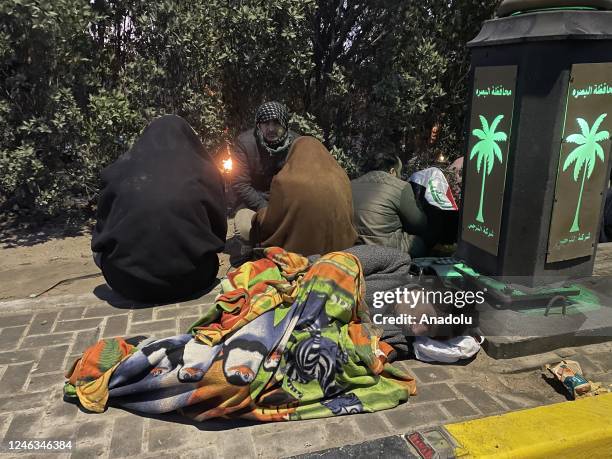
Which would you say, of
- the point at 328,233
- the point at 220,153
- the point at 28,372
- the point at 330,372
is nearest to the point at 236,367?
the point at 330,372

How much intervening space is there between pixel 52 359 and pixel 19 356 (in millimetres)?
222

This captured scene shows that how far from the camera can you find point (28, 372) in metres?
2.89

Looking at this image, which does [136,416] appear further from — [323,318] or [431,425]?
[431,425]

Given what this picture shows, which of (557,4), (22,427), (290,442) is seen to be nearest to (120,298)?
(22,427)

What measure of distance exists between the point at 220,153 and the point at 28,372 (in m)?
3.79

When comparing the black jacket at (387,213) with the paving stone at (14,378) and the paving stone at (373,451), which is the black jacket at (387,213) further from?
the paving stone at (14,378)

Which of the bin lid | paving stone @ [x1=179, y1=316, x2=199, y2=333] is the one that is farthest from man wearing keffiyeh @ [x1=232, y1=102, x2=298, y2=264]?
the bin lid

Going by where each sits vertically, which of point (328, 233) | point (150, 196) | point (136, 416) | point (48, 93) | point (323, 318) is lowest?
point (136, 416)

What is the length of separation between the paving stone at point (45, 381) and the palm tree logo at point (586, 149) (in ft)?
10.5

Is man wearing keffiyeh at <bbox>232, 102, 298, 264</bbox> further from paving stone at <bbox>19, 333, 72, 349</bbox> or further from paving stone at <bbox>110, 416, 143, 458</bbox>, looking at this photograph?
paving stone at <bbox>110, 416, 143, 458</bbox>

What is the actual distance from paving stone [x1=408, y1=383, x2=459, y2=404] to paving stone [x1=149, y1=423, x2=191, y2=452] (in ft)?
3.73

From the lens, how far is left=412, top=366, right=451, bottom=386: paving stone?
2.81m

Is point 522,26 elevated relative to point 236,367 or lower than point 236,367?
elevated

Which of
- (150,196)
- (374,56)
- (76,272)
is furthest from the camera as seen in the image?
(374,56)
